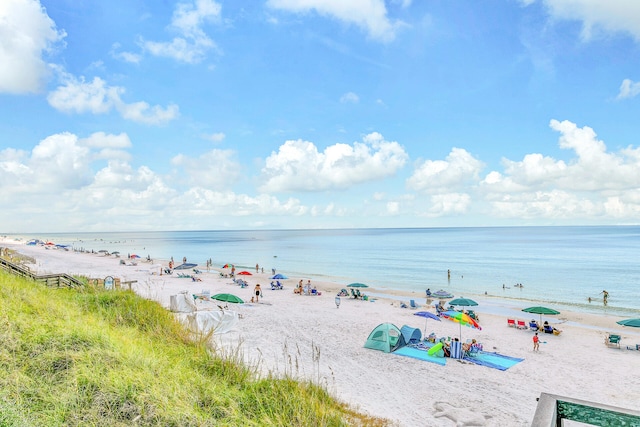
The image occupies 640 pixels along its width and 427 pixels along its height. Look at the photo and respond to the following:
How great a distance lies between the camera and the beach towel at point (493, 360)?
14.2 metres

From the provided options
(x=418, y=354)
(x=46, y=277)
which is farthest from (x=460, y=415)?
(x=46, y=277)

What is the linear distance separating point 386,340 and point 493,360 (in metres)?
4.29

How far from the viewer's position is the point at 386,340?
1556 cm

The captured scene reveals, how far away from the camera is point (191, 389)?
5844mm

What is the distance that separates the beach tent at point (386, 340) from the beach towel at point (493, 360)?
275 cm

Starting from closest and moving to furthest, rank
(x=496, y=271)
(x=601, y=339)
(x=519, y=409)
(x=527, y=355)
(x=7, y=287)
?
(x=7, y=287) → (x=519, y=409) → (x=527, y=355) → (x=601, y=339) → (x=496, y=271)

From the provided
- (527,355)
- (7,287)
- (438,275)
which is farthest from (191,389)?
(438,275)

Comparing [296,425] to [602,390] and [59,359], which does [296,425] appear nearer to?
[59,359]

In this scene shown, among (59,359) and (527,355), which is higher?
(59,359)

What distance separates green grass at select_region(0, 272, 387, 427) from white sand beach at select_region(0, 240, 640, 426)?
3.41ft

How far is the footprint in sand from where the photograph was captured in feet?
31.3

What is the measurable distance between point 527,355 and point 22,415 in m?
17.7

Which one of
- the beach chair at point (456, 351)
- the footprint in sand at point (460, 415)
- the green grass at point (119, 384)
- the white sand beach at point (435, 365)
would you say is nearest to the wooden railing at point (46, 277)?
the white sand beach at point (435, 365)

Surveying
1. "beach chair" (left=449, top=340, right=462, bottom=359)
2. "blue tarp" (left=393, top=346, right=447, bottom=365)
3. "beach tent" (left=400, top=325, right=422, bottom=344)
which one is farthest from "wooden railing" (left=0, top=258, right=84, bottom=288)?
"beach chair" (left=449, top=340, right=462, bottom=359)
